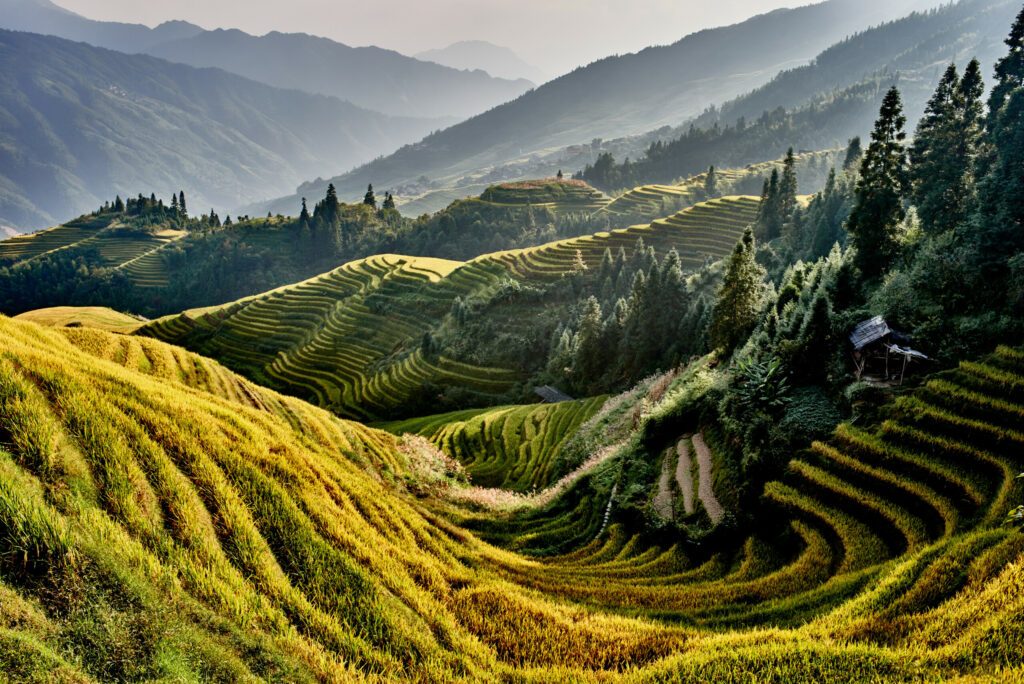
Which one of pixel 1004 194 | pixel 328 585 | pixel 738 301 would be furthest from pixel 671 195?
pixel 328 585

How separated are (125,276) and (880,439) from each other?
20495cm

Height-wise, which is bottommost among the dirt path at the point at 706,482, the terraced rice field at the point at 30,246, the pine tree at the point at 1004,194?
the dirt path at the point at 706,482

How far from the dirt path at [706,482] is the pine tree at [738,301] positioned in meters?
15.0

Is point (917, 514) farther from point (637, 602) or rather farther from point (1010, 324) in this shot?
point (1010, 324)

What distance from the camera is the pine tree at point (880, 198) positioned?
99.7 feet

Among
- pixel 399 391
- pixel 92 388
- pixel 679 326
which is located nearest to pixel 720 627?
pixel 92 388

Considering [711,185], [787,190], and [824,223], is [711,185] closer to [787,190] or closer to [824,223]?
[787,190]

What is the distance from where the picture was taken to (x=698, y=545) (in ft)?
49.3

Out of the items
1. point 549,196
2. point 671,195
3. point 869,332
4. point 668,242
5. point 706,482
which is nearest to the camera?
point 706,482

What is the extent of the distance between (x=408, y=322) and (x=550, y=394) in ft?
131

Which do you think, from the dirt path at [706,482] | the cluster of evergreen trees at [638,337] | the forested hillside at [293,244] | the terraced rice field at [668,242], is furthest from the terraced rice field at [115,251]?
the dirt path at [706,482]

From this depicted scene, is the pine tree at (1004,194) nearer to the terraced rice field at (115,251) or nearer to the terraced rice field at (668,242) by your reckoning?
the terraced rice field at (668,242)

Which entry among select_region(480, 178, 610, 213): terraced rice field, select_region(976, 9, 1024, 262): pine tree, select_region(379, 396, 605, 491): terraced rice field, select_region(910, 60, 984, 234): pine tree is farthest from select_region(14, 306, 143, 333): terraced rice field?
select_region(480, 178, 610, 213): terraced rice field

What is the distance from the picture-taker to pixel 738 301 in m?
35.2
